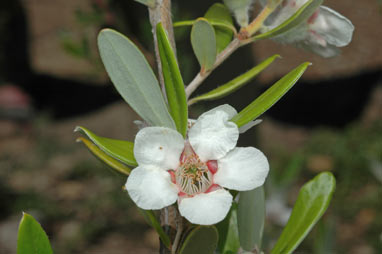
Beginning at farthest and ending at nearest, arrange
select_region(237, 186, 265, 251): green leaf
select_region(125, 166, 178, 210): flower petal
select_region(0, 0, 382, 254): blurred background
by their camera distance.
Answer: select_region(0, 0, 382, 254): blurred background → select_region(237, 186, 265, 251): green leaf → select_region(125, 166, 178, 210): flower petal

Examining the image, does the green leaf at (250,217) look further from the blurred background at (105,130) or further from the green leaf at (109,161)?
the blurred background at (105,130)

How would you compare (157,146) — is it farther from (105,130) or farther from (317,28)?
(105,130)

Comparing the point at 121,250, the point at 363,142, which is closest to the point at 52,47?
the point at 121,250

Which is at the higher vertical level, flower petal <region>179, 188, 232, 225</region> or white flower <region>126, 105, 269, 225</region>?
white flower <region>126, 105, 269, 225</region>

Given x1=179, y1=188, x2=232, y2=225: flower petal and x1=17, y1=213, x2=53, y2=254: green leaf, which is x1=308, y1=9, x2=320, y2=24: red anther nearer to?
x1=179, y1=188, x2=232, y2=225: flower petal

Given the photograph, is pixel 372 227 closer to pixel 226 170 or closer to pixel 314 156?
pixel 314 156

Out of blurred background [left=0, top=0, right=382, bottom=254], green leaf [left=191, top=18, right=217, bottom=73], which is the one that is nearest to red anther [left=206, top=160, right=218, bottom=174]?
green leaf [left=191, top=18, right=217, bottom=73]

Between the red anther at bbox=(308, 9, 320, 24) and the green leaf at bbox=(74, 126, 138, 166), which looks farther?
the red anther at bbox=(308, 9, 320, 24)
